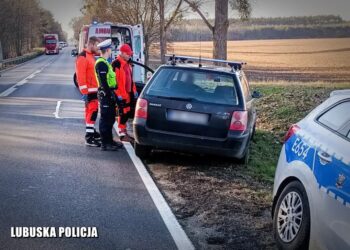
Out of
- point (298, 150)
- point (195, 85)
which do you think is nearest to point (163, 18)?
point (195, 85)

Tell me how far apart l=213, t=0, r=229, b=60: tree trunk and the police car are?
36.7 feet

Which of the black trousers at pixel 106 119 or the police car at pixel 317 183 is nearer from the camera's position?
the police car at pixel 317 183

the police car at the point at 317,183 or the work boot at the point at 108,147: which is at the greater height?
the police car at the point at 317,183

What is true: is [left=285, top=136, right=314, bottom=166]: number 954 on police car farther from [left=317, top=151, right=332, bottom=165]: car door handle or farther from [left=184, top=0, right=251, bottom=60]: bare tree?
[left=184, top=0, right=251, bottom=60]: bare tree

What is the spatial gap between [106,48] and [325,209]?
211 inches

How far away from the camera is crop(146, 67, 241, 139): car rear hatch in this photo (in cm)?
646

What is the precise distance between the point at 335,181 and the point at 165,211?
218 cm

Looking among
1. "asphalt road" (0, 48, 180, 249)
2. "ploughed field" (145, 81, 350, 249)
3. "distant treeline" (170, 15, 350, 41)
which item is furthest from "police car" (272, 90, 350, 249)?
"distant treeline" (170, 15, 350, 41)

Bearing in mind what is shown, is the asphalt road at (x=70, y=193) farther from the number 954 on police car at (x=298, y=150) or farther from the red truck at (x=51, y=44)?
the red truck at (x=51, y=44)

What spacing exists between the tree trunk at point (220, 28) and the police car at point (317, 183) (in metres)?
11.2

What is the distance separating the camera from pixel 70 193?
545 centimetres

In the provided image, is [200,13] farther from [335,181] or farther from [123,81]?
[335,181]

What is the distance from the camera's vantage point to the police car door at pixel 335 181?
10.3 ft

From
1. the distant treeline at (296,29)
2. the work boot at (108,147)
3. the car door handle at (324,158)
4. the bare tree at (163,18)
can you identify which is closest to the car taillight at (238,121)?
the work boot at (108,147)
